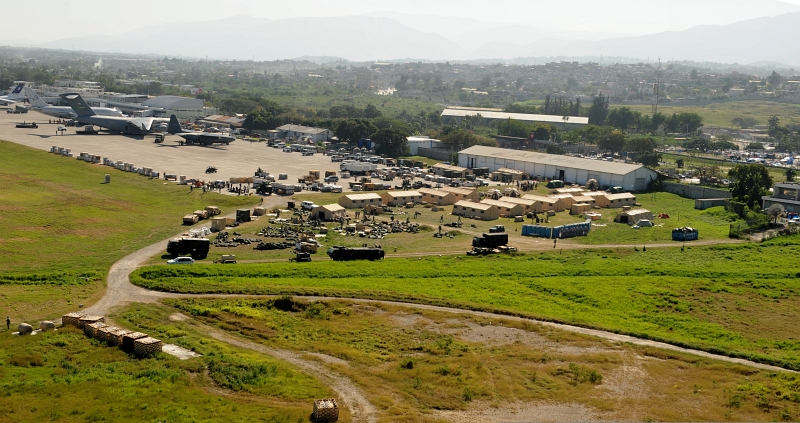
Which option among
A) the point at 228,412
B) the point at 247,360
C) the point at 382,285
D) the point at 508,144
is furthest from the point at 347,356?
the point at 508,144

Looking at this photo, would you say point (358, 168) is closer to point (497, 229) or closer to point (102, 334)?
point (497, 229)

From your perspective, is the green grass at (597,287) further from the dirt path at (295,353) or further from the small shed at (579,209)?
the small shed at (579,209)

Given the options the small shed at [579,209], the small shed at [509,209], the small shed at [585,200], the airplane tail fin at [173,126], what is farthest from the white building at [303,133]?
the small shed at [579,209]

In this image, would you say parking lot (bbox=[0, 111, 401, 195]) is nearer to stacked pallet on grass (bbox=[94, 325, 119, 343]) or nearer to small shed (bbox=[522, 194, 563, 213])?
small shed (bbox=[522, 194, 563, 213])

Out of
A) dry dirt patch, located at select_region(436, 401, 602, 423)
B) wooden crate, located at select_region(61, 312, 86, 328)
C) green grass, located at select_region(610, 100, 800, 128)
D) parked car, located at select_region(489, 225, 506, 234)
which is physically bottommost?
dry dirt patch, located at select_region(436, 401, 602, 423)

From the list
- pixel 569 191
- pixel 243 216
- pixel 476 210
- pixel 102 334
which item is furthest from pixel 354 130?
pixel 102 334

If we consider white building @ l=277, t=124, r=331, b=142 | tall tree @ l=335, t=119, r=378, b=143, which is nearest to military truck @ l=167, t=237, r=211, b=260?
tall tree @ l=335, t=119, r=378, b=143
